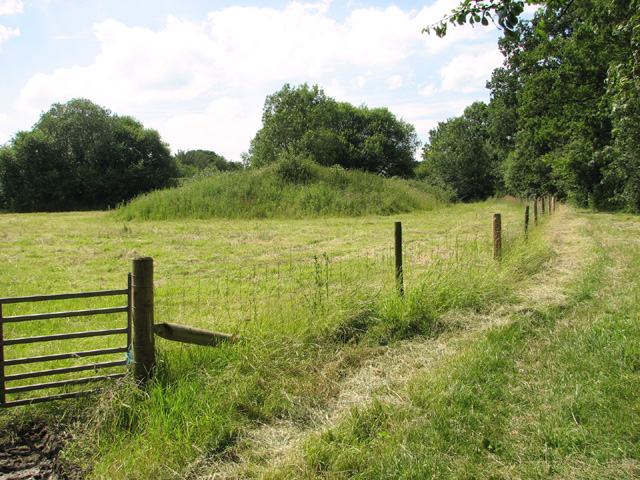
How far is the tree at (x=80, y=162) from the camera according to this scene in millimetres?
46156

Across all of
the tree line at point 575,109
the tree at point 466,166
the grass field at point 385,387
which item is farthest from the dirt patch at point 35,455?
the tree at point 466,166

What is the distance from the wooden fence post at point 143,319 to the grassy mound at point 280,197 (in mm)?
18309

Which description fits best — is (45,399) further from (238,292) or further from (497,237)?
(497,237)

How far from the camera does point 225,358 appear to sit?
4137 millimetres

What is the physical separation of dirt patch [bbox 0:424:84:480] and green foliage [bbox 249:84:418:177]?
3000 cm

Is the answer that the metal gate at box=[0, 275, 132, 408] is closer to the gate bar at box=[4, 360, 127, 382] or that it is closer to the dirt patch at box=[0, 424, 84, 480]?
the gate bar at box=[4, 360, 127, 382]

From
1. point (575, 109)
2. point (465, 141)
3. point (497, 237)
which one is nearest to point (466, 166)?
point (465, 141)

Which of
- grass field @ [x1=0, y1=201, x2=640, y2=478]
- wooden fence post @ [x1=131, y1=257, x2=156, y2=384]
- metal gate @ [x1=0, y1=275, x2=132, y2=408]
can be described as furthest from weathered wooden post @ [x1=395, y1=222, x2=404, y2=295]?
metal gate @ [x1=0, y1=275, x2=132, y2=408]

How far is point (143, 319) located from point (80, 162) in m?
55.6

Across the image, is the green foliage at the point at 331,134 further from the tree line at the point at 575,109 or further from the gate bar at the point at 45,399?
the gate bar at the point at 45,399

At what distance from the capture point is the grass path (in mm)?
2785

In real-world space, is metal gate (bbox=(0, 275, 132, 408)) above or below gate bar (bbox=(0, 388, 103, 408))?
above

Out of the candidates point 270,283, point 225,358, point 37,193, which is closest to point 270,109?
point 37,193

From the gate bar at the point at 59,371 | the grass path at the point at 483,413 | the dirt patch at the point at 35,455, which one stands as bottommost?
the dirt patch at the point at 35,455
